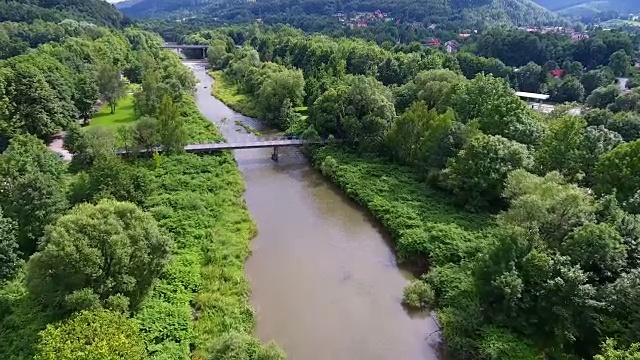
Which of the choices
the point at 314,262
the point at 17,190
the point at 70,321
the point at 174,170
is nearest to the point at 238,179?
the point at 174,170

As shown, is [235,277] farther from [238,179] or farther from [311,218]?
[238,179]

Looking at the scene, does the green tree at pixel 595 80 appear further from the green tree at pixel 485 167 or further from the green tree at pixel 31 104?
the green tree at pixel 31 104

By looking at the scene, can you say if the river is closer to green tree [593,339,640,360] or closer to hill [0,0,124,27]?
green tree [593,339,640,360]

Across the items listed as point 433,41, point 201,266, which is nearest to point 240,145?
point 201,266

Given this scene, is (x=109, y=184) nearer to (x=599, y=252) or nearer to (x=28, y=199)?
(x=28, y=199)

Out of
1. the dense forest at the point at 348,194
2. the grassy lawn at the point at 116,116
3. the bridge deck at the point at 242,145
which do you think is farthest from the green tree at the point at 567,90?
the grassy lawn at the point at 116,116

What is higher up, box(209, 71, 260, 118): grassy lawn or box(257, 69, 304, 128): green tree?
box(257, 69, 304, 128): green tree

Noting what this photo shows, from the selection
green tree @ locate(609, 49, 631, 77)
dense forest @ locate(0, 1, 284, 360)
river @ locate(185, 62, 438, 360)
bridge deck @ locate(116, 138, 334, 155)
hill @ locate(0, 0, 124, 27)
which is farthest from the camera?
hill @ locate(0, 0, 124, 27)

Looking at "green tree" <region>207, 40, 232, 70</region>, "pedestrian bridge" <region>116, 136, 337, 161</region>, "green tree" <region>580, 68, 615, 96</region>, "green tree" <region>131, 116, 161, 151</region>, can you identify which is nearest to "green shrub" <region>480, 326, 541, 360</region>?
"pedestrian bridge" <region>116, 136, 337, 161</region>
